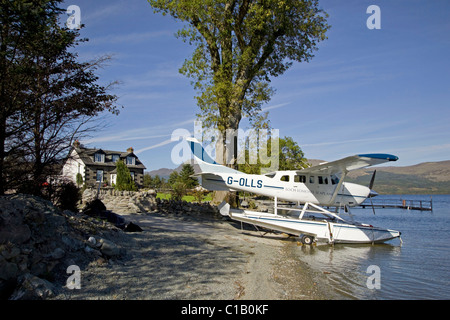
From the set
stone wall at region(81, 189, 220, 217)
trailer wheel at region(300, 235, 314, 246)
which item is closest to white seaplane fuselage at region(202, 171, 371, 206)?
trailer wheel at region(300, 235, 314, 246)

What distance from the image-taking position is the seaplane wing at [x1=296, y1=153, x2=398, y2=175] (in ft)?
37.8

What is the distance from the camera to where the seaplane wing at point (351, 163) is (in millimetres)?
11508

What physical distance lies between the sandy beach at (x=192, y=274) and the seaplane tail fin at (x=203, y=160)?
5650 mm

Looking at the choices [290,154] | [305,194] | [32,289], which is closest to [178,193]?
[305,194]

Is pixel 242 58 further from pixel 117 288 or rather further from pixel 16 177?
pixel 117 288

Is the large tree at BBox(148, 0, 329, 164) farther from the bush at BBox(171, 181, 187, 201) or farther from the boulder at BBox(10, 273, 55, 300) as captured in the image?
the boulder at BBox(10, 273, 55, 300)

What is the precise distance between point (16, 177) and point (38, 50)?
3611mm

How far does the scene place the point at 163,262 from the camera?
7176mm

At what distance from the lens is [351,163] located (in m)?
13.1

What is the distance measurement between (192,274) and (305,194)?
32.3 ft

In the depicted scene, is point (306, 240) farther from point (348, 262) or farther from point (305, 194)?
point (348, 262)

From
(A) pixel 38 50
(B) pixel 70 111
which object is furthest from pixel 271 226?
(A) pixel 38 50

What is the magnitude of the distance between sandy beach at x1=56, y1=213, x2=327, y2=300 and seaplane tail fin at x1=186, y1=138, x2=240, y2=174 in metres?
5.65
